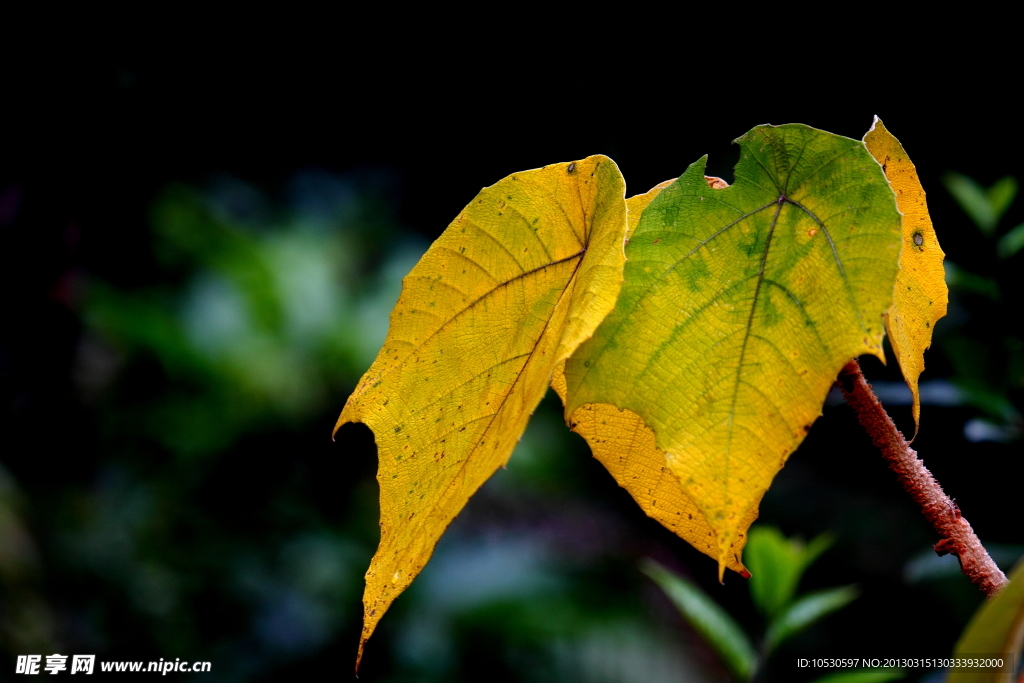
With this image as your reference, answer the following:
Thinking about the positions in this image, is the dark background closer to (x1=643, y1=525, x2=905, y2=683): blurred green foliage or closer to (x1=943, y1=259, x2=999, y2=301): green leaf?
(x1=943, y1=259, x2=999, y2=301): green leaf

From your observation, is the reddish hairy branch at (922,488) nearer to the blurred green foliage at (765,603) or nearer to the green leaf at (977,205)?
the blurred green foliage at (765,603)

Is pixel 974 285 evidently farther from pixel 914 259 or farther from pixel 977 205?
pixel 914 259

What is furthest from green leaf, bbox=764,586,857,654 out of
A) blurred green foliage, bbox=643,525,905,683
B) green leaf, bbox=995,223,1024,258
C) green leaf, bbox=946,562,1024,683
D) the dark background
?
green leaf, bbox=946,562,1024,683

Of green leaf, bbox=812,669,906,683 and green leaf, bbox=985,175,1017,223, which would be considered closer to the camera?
green leaf, bbox=812,669,906,683

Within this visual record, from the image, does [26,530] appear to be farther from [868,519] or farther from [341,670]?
[868,519]

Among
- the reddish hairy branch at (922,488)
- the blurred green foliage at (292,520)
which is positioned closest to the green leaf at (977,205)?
the blurred green foliage at (292,520)
